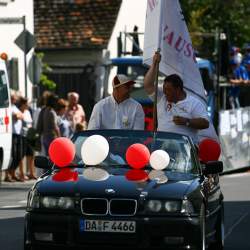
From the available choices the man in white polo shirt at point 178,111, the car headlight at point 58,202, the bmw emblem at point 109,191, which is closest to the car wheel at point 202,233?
the bmw emblem at point 109,191

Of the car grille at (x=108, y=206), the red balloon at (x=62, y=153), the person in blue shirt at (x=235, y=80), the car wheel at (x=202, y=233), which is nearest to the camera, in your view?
the car grille at (x=108, y=206)

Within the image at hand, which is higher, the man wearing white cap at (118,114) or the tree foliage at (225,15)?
the man wearing white cap at (118,114)

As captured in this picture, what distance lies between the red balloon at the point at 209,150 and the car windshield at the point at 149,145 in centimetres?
65

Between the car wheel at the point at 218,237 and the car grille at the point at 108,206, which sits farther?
the car wheel at the point at 218,237

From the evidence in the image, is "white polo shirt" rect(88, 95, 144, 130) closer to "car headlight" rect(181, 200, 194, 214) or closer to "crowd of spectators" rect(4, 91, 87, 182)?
"car headlight" rect(181, 200, 194, 214)

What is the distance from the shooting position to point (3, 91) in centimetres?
2406

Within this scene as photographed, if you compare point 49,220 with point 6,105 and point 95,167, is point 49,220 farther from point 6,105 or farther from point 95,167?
point 6,105

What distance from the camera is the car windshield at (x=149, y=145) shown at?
1195 cm

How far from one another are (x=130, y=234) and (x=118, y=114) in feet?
10.3

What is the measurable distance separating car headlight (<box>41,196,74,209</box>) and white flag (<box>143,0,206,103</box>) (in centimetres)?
404

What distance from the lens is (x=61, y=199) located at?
429 inches

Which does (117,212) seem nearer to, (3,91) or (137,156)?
(137,156)

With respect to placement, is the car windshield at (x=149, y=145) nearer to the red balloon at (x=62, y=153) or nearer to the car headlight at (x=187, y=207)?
the red balloon at (x=62, y=153)

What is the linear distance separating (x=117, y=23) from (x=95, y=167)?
31.2m
